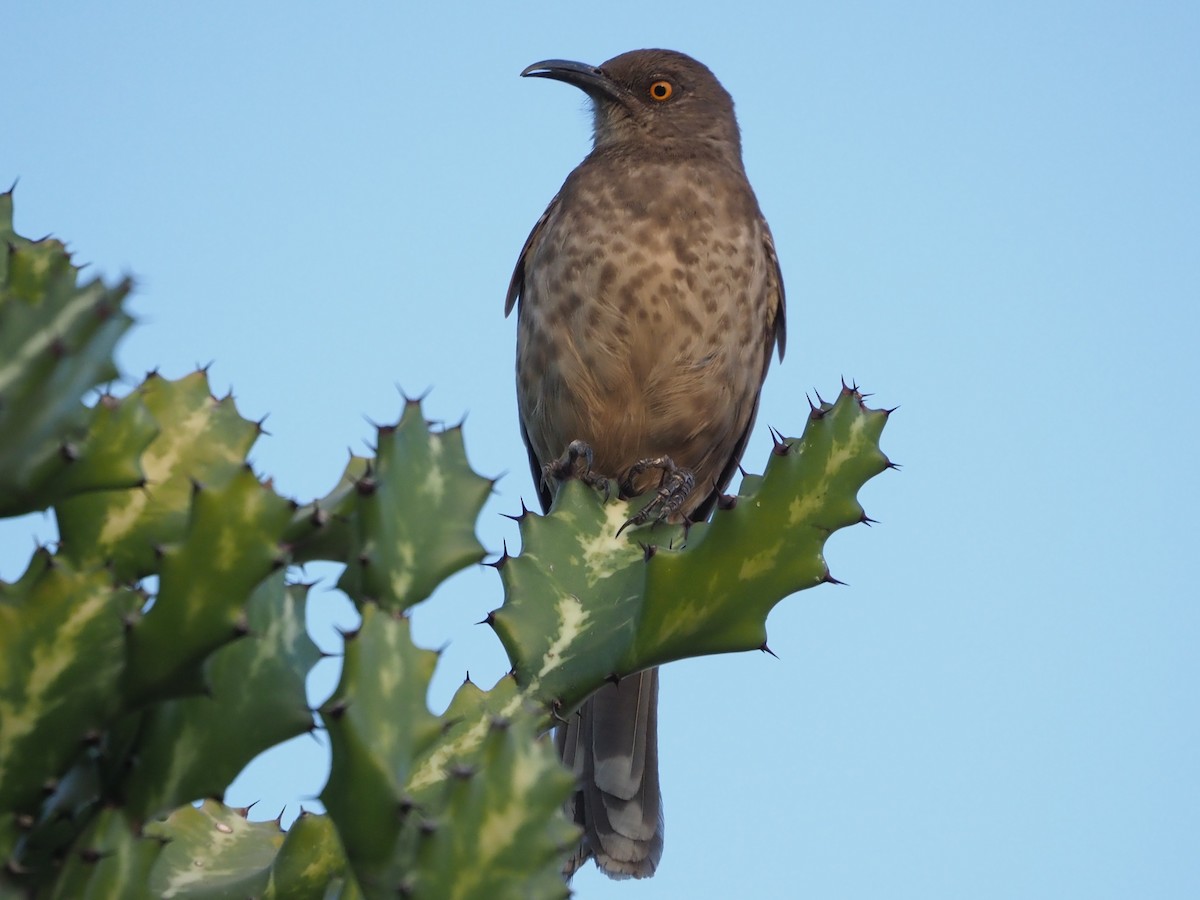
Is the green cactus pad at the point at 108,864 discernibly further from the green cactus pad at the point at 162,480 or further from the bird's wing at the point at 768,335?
the bird's wing at the point at 768,335

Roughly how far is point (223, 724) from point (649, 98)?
3.56m

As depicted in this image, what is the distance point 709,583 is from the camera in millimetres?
2576

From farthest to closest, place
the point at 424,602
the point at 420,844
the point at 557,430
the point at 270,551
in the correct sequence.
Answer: the point at 557,430
the point at 424,602
the point at 270,551
the point at 420,844

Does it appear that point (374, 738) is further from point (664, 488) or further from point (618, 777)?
point (664, 488)

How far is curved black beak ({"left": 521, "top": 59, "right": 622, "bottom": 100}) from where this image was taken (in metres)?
5.12

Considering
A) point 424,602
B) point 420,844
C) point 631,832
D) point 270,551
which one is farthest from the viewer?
point 631,832

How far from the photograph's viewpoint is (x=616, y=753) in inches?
150

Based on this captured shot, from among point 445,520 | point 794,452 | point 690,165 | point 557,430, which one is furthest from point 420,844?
point 690,165

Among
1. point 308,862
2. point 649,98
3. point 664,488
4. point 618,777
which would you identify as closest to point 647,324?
point 664,488

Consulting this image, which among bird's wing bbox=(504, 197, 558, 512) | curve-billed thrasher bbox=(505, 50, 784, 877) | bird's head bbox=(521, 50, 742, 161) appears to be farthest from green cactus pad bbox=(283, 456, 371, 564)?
bird's head bbox=(521, 50, 742, 161)

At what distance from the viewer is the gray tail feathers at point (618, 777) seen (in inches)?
139

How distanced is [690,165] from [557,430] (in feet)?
3.08

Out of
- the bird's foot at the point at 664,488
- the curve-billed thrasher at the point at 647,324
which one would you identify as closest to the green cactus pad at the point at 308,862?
the bird's foot at the point at 664,488

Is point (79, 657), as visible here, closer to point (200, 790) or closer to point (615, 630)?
point (200, 790)
